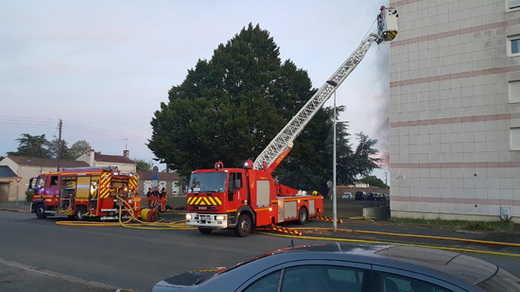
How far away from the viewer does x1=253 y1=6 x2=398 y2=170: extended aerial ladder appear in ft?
62.0

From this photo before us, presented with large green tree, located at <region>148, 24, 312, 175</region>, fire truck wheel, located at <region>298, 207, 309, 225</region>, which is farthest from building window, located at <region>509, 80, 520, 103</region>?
large green tree, located at <region>148, 24, 312, 175</region>

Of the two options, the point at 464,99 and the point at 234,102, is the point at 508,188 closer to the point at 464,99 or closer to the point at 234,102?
the point at 464,99

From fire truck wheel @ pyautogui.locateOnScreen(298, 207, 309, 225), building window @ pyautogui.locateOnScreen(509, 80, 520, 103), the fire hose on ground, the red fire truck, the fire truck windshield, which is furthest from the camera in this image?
the red fire truck

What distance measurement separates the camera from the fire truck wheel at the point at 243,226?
13930mm

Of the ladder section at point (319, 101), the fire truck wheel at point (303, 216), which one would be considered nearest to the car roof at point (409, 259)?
the fire truck wheel at point (303, 216)

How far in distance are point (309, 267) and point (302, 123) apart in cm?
1828

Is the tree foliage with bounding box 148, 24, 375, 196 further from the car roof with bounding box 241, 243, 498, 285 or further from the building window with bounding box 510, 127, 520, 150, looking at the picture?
the car roof with bounding box 241, 243, 498, 285

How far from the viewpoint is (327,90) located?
20641 millimetres

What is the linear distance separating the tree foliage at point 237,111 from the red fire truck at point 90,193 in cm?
687

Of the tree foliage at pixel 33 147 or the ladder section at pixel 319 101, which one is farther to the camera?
the tree foliage at pixel 33 147

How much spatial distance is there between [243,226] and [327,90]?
32.8 ft

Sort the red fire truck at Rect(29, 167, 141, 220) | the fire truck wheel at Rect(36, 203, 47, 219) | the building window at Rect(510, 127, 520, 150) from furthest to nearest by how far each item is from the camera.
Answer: the fire truck wheel at Rect(36, 203, 47, 219)
the red fire truck at Rect(29, 167, 141, 220)
the building window at Rect(510, 127, 520, 150)

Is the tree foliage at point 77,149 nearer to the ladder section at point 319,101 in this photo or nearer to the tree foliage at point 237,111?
the tree foliage at point 237,111

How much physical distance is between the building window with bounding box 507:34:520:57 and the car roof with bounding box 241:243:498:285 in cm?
2078
